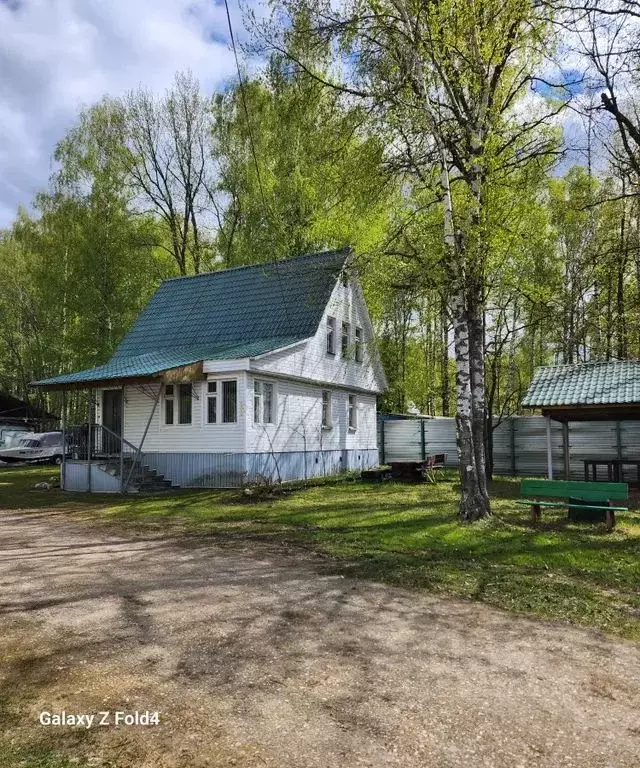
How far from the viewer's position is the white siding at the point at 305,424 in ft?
64.0

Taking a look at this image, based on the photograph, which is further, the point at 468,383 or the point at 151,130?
the point at 151,130

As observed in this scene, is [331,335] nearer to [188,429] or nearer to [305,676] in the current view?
[188,429]

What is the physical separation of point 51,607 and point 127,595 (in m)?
0.81

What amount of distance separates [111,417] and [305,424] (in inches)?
277

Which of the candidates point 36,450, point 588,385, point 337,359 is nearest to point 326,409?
point 337,359

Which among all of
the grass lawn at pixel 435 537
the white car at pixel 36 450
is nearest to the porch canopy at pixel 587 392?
the grass lawn at pixel 435 537

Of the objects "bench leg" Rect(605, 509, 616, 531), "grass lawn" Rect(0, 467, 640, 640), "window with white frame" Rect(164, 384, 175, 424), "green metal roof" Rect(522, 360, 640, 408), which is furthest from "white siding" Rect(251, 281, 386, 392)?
"bench leg" Rect(605, 509, 616, 531)

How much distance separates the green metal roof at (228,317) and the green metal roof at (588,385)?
7.69 metres

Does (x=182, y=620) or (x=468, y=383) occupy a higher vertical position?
(x=468, y=383)

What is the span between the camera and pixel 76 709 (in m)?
3.96

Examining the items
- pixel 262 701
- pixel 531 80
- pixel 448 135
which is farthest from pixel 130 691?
pixel 531 80

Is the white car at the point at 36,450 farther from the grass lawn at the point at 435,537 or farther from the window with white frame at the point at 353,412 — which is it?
the window with white frame at the point at 353,412

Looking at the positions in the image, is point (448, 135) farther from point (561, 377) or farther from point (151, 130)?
point (151, 130)

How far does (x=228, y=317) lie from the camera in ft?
77.3
